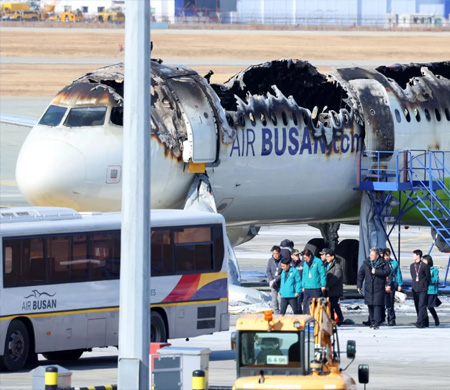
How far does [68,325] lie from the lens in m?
25.7

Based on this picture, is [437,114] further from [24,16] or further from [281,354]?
[24,16]

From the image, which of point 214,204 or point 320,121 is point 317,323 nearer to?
point 214,204

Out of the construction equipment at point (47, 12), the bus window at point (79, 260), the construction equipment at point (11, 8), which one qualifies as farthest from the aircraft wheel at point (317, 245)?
the construction equipment at point (11, 8)

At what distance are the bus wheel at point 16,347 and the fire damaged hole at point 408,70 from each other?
63.1 feet

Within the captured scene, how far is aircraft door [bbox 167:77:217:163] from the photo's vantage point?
34.2 m

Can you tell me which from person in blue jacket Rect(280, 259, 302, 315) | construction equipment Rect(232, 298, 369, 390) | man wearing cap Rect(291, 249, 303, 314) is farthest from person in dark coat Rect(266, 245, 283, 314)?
construction equipment Rect(232, 298, 369, 390)

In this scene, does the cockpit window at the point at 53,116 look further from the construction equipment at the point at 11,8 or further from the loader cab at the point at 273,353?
the construction equipment at the point at 11,8

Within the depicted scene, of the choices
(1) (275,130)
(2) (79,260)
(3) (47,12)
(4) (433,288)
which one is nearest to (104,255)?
(2) (79,260)

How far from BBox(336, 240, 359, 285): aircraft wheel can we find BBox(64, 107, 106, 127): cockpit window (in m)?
10.8

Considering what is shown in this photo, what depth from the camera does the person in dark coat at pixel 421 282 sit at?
1233 inches

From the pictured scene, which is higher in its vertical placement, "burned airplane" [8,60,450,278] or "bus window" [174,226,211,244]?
"burned airplane" [8,60,450,278]

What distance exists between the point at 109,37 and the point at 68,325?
11971 centimetres

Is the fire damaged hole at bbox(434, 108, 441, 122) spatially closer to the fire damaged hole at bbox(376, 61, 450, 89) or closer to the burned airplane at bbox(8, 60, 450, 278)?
the burned airplane at bbox(8, 60, 450, 278)

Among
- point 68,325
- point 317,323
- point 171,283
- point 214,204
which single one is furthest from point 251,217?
point 317,323
